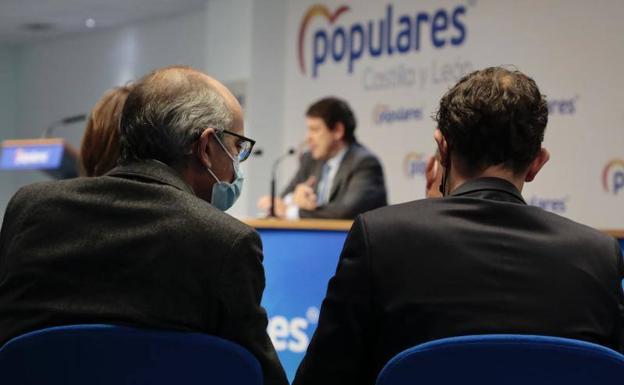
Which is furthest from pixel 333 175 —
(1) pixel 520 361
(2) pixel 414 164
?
(1) pixel 520 361

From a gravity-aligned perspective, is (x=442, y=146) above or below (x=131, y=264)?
above

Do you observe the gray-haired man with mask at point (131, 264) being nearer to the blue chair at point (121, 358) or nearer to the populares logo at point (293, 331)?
the blue chair at point (121, 358)

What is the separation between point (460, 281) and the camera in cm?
143

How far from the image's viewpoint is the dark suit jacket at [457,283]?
142 cm

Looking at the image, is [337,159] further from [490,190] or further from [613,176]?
[490,190]

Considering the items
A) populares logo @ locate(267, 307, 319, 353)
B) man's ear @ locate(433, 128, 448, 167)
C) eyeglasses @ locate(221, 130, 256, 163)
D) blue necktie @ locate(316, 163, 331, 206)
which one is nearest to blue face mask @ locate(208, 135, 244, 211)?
eyeglasses @ locate(221, 130, 256, 163)

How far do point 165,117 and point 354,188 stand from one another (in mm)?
3678

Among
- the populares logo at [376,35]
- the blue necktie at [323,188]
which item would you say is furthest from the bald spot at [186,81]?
the populares logo at [376,35]

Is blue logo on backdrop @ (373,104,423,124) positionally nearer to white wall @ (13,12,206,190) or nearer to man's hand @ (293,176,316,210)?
man's hand @ (293,176,316,210)

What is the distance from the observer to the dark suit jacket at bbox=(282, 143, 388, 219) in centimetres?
530

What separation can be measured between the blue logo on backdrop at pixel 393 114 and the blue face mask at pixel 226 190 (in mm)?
5451

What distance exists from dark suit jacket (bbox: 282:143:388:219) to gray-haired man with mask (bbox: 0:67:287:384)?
3.67 meters

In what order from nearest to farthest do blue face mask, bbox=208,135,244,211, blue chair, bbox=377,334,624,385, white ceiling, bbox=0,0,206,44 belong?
blue chair, bbox=377,334,624,385, blue face mask, bbox=208,135,244,211, white ceiling, bbox=0,0,206,44

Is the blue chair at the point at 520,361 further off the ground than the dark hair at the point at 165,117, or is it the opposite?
the dark hair at the point at 165,117
